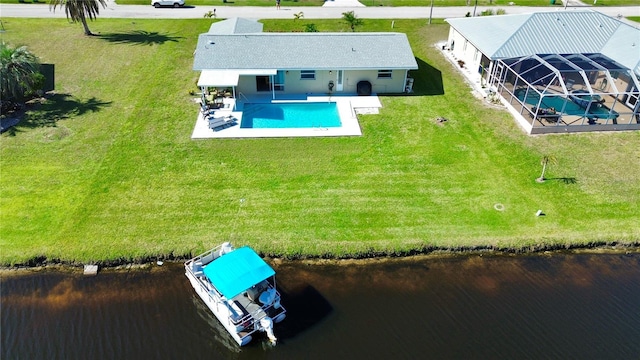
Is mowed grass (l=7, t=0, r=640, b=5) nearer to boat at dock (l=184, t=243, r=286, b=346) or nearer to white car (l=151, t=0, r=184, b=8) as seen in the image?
white car (l=151, t=0, r=184, b=8)

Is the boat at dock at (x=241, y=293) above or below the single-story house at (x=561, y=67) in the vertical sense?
below

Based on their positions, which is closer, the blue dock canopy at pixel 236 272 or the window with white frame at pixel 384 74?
the blue dock canopy at pixel 236 272

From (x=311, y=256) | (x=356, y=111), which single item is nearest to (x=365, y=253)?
(x=311, y=256)

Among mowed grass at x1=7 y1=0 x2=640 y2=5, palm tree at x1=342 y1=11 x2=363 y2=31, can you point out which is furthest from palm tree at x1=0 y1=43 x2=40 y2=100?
palm tree at x1=342 y1=11 x2=363 y2=31

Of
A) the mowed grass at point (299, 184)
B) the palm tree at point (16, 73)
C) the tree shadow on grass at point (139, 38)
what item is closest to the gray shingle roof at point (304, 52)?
the mowed grass at point (299, 184)

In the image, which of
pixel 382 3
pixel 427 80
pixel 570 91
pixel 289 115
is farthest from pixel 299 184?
pixel 382 3

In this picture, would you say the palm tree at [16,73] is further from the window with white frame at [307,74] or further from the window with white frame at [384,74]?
the window with white frame at [384,74]

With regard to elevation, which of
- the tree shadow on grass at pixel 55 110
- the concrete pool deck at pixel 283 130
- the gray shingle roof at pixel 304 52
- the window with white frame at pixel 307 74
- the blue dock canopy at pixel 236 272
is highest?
the gray shingle roof at pixel 304 52

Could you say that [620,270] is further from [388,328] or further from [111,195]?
[111,195]
